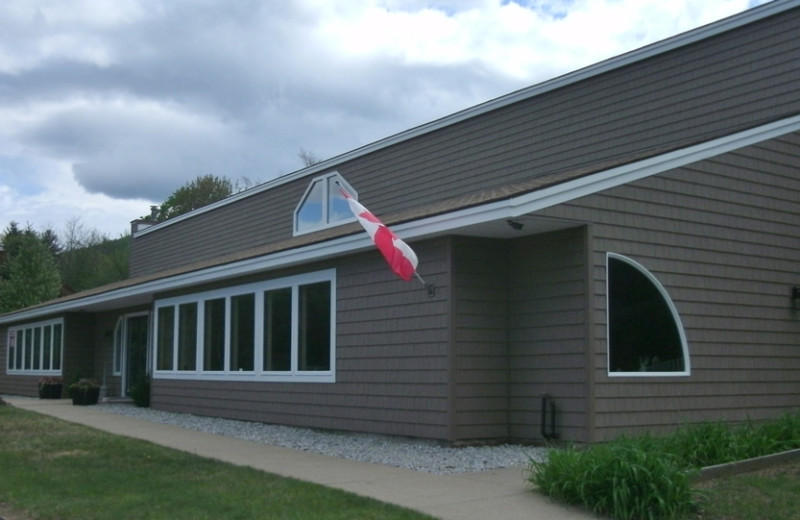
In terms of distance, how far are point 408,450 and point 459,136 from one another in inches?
283

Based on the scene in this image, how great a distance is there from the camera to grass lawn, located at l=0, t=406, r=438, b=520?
25.3 feet

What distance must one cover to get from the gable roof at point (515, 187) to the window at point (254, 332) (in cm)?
45

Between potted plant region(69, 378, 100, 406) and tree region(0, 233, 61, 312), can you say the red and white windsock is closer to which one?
potted plant region(69, 378, 100, 406)

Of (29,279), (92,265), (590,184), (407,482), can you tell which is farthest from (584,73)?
(92,265)

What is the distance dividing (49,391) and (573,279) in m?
18.0

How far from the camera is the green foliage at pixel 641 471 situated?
7309 millimetres

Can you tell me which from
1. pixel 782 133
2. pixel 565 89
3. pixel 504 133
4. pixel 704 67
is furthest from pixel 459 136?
pixel 782 133

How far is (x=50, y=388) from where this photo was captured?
24.3 m

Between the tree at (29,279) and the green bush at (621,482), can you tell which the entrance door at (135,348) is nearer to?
the green bush at (621,482)

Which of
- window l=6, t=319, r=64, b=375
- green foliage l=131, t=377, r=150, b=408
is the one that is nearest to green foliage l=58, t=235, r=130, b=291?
window l=6, t=319, r=64, b=375

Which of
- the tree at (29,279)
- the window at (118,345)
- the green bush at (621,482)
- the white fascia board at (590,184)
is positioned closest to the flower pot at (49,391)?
the window at (118,345)

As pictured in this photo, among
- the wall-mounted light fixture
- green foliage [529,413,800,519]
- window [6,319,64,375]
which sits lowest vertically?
green foliage [529,413,800,519]

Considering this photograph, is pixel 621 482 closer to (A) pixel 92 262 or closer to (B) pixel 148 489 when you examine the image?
(B) pixel 148 489

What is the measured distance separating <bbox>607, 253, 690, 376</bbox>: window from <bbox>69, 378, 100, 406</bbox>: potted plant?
14.2m
